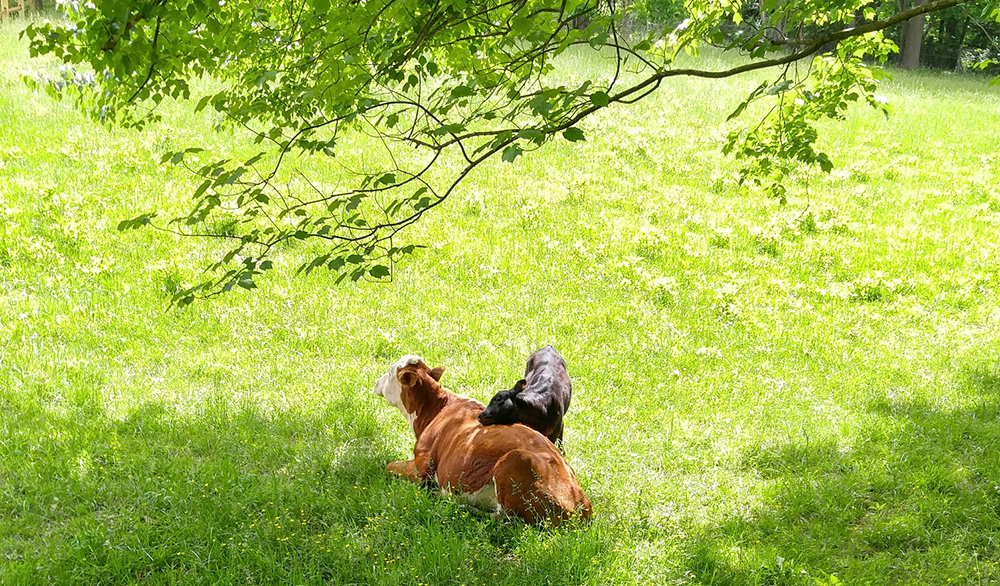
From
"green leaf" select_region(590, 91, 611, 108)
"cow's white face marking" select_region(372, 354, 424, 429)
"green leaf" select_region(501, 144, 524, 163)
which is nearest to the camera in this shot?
"green leaf" select_region(501, 144, 524, 163)

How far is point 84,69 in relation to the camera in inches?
715

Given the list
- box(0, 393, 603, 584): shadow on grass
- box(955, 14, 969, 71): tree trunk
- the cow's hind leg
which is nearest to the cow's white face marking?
box(0, 393, 603, 584): shadow on grass

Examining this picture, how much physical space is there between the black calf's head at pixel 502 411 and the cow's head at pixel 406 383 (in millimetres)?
806

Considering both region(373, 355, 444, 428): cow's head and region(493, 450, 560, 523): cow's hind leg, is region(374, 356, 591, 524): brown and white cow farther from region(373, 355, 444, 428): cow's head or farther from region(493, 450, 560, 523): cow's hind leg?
region(373, 355, 444, 428): cow's head

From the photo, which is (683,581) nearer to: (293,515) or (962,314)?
(293,515)

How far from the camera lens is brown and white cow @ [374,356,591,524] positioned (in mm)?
5121

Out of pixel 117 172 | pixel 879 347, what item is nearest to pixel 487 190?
pixel 117 172

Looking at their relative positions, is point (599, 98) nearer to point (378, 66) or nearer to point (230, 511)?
point (378, 66)

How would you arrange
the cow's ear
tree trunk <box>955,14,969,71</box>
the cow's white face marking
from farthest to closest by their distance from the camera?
tree trunk <box>955,14,969,71</box> → the cow's white face marking → the cow's ear

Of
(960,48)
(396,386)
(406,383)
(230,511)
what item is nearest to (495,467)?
(406,383)

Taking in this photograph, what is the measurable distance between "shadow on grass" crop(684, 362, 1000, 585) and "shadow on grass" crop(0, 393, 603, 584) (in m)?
1.14

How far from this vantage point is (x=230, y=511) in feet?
Answer: 17.8

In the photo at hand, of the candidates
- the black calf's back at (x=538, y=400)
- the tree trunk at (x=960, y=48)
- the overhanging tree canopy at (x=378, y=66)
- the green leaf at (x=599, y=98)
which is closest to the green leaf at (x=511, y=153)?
the overhanging tree canopy at (x=378, y=66)

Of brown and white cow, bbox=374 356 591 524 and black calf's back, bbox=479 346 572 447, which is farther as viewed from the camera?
black calf's back, bbox=479 346 572 447
